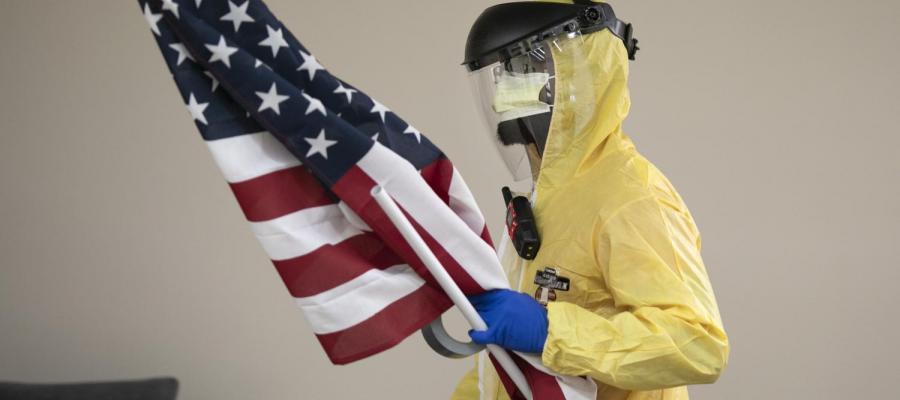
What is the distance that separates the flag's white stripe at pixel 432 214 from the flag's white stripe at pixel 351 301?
104mm

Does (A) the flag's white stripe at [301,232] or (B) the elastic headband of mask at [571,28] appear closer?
(A) the flag's white stripe at [301,232]

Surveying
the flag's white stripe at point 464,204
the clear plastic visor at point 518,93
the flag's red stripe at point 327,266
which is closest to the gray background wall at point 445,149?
the clear plastic visor at point 518,93

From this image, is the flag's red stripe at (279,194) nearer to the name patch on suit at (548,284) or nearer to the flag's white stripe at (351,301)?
the flag's white stripe at (351,301)

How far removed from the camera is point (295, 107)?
123cm

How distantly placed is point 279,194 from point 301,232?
65mm

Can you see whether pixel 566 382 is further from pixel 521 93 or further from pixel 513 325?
pixel 521 93

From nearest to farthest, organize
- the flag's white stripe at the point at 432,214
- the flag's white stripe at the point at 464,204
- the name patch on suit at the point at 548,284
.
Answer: the flag's white stripe at the point at 432,214 < the flag's white stripe at the point at 464,204 < the name patch on suit at the point at 548,284

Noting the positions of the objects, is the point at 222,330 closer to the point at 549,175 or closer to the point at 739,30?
the point at 549,175

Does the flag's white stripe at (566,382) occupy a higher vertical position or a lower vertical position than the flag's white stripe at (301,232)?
lower

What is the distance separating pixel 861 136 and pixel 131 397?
99.5 inches

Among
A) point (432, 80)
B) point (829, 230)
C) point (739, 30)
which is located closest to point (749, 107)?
point (739, 30)

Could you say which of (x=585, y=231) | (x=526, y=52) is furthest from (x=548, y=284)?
(x=526, y=52)

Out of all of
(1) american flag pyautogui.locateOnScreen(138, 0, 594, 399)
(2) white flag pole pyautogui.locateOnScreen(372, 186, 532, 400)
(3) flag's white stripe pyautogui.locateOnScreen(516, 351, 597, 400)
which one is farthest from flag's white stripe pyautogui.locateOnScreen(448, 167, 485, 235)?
(3) flag's white stripe pyautogui.locateOnScreen(516, 351, 597, 400)

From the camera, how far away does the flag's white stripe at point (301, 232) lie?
1268 millimetres
